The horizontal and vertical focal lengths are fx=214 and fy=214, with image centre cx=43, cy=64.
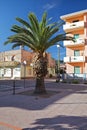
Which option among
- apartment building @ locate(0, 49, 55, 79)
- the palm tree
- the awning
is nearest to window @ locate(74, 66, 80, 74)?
apartment building @ locate(0, 49, 55, 79)

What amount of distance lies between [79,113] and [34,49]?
30.3ft

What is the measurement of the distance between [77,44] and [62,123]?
3079 cm

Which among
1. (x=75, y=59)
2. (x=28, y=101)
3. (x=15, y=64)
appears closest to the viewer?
(x=28, y=101)

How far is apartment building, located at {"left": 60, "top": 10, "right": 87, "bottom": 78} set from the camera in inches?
1448

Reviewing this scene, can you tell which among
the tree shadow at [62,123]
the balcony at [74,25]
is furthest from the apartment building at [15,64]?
the tree shadow at [62,123]

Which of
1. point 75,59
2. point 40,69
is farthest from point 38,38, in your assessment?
point 75,59

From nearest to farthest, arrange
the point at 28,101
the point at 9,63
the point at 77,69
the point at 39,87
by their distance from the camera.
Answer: the point at 28,101 < the point at 39,87 < the point at 77,69 < the point at 9,63

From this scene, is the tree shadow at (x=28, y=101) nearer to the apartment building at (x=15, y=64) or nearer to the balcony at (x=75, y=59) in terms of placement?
the balcony at (x=75, y=59)

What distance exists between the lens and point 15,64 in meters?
48.3

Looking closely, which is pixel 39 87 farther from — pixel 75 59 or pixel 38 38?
pixel 75 59

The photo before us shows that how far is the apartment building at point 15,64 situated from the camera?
1906 inches

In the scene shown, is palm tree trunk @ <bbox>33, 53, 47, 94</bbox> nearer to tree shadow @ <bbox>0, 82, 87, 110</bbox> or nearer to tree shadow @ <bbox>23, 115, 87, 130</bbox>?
tree shadow @ <bbox>0, 82, 87, 110</bbox>

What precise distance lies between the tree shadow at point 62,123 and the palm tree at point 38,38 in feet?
27.8

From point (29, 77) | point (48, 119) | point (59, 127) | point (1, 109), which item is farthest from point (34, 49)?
point (29, 77)
